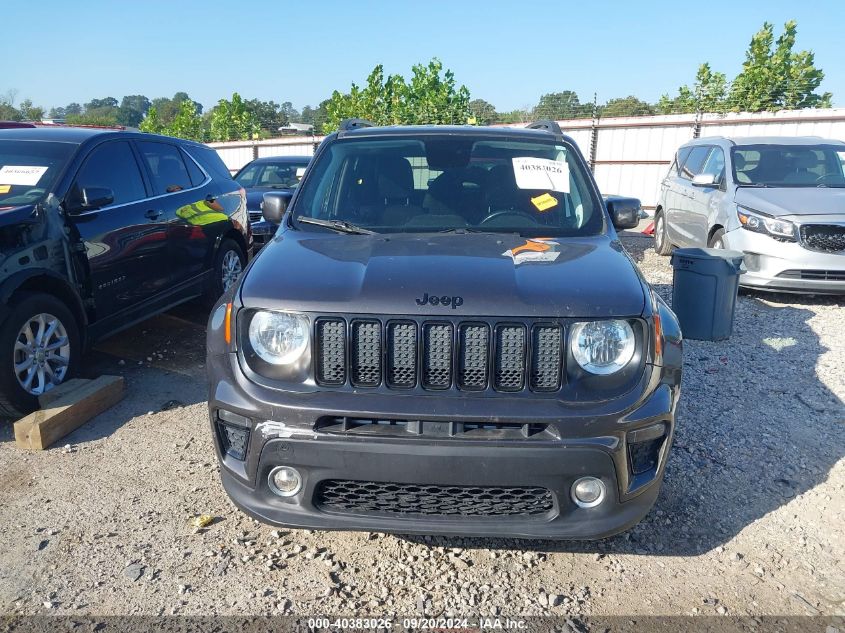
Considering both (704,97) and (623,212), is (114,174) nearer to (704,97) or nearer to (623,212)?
(623,212)

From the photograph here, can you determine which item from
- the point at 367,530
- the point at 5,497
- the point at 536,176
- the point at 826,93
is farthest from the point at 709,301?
the point at 826,93

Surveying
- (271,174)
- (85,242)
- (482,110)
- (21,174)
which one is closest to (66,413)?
(85,242)

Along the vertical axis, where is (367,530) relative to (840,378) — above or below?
above

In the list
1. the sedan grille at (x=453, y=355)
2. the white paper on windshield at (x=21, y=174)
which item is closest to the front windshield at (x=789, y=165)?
the sedan grille at (x=453, y=355)

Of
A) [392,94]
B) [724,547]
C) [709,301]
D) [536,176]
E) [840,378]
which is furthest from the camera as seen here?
[392,94]

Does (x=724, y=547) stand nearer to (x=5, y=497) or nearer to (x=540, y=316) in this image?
(x=540, y=316)

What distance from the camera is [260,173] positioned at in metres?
11.2

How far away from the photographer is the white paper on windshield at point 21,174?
452 cm

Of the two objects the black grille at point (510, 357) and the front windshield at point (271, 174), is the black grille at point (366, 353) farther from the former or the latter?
the front windshield at point (271, 174)

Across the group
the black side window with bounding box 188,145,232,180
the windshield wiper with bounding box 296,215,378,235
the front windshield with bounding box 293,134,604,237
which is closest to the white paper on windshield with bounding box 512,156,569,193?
the front windshield with bounding box 293,134,604,237

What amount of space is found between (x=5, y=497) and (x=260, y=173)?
28.0 ft

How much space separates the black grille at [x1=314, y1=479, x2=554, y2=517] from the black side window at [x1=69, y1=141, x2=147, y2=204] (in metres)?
3.31

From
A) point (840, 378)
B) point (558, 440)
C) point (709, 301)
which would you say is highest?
point (558, 440)

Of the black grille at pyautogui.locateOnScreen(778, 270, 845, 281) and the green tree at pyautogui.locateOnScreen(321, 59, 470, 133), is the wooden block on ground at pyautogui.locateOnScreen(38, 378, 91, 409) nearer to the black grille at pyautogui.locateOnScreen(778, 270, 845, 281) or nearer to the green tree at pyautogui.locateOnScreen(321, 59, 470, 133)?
the black grille at pyautogui.locateOnScreen(778, 270, 845, 281)
